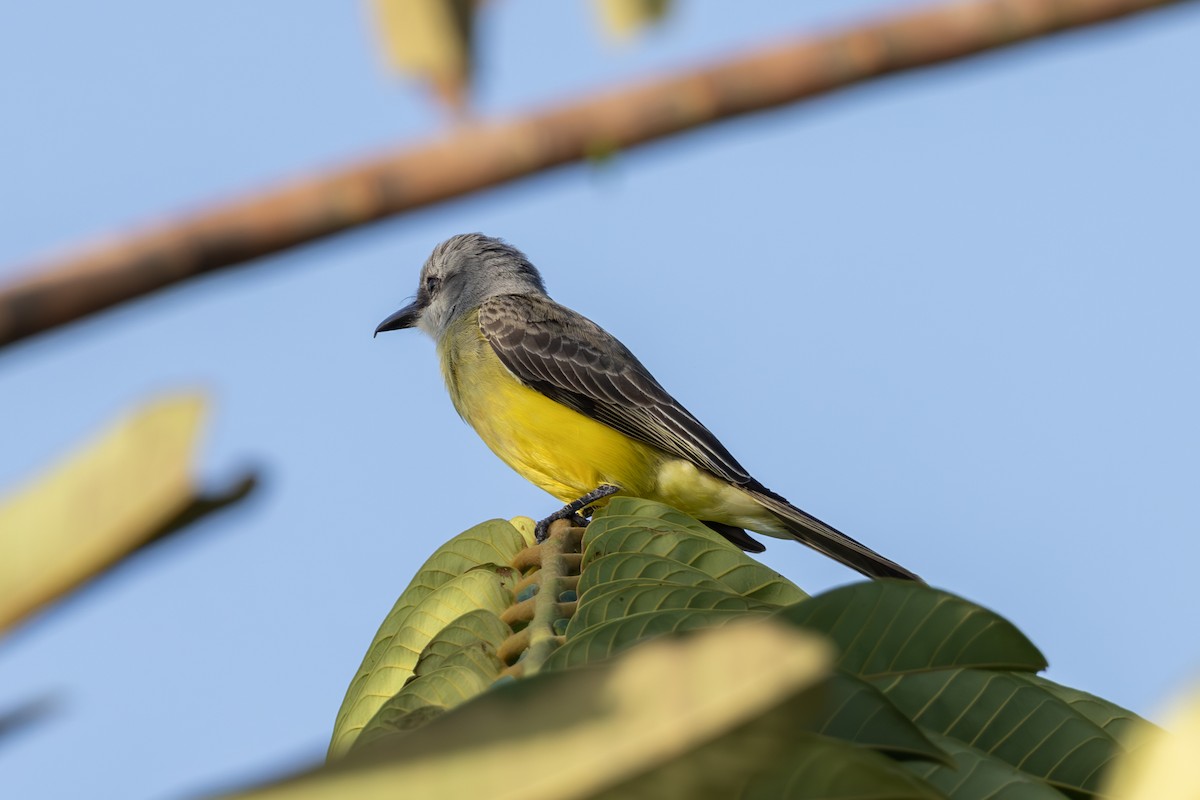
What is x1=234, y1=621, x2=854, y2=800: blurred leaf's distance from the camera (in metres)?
0.68

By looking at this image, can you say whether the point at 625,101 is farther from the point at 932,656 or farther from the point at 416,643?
the point at 416,643

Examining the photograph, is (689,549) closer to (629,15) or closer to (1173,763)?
(629,15)

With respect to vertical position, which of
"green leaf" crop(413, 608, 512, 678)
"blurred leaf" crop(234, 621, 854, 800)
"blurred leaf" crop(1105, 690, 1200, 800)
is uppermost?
"green leaf" crop(413, 608, 512, 678)

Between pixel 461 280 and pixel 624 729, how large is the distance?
9005 millimetres

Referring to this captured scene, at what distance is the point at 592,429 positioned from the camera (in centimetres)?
764

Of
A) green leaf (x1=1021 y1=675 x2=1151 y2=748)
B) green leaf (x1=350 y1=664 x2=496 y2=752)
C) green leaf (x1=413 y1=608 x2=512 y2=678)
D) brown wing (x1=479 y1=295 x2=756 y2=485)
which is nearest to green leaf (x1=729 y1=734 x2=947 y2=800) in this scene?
green leaf (x1=350 y1=664 x2=496 y2=752)

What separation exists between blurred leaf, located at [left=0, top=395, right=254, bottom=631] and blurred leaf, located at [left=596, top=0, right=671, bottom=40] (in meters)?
0.46

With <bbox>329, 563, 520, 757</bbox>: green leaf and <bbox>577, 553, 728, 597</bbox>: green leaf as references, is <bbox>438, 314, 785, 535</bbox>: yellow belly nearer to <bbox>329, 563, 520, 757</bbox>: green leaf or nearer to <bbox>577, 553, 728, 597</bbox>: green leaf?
<bbox>329, 563, 520, 757</bbox>: green leaf

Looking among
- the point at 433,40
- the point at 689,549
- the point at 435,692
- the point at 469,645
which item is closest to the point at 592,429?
the point at 689,549

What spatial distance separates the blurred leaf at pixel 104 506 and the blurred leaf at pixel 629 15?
457 mm

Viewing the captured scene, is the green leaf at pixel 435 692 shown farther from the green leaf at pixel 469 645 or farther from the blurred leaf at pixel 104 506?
the blurred leaf at pixel 104 506

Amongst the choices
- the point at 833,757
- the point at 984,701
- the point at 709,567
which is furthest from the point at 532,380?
the point at 833,757

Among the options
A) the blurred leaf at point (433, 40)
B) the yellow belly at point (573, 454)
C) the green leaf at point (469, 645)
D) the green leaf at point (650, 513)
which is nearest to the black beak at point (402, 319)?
the yellow belly at point (573, 454)

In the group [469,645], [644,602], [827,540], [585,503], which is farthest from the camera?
[827,540]
